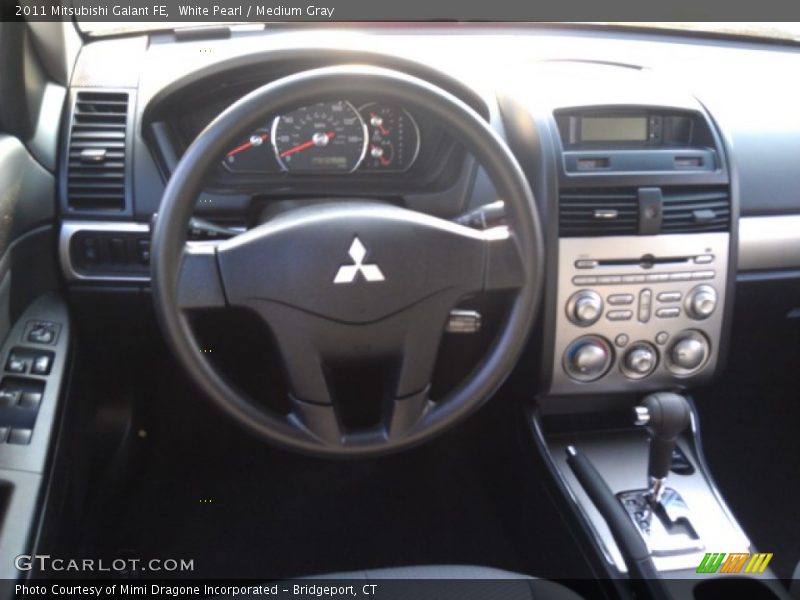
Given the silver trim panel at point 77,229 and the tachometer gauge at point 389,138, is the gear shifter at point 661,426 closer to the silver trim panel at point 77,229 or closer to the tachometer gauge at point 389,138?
the tachometer gauge at point 389,138

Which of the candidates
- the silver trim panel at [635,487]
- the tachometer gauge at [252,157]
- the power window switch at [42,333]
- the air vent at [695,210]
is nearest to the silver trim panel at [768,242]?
the air vent at [695,210]

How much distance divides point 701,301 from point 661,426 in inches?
11.7

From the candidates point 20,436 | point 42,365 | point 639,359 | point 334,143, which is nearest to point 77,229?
point 42,365

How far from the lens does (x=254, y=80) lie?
155 centimetres

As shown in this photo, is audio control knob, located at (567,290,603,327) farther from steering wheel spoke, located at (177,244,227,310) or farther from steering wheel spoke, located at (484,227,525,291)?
steering wheel spoke, located at (177,244,227,310)

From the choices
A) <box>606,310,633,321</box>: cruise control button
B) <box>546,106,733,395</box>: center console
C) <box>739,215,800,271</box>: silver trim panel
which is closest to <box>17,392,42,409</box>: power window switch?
<box>546,106,733,395</box>: center console

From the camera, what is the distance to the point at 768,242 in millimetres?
1778

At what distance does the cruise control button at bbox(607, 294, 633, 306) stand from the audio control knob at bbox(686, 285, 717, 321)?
0.39 feet

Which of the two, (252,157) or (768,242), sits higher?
(252,157)

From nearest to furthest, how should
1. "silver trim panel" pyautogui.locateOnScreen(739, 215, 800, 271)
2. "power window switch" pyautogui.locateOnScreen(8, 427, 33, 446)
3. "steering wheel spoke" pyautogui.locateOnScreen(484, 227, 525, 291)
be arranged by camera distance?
"steering wheel spoke" pyautogui.locateOnScreen(484, 227, 525, 291)
"power window switch" pyautogui.locateOnScreen(8, 427, 33, 446)
"silver trim panel" pyautogui.locateOnScreen(739, 215, 800, 271)

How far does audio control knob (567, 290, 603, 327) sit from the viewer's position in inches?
63.9

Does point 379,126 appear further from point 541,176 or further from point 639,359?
point 639,359

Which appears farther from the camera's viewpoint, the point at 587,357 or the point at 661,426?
the point at 587,357

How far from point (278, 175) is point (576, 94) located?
59 centimetres
